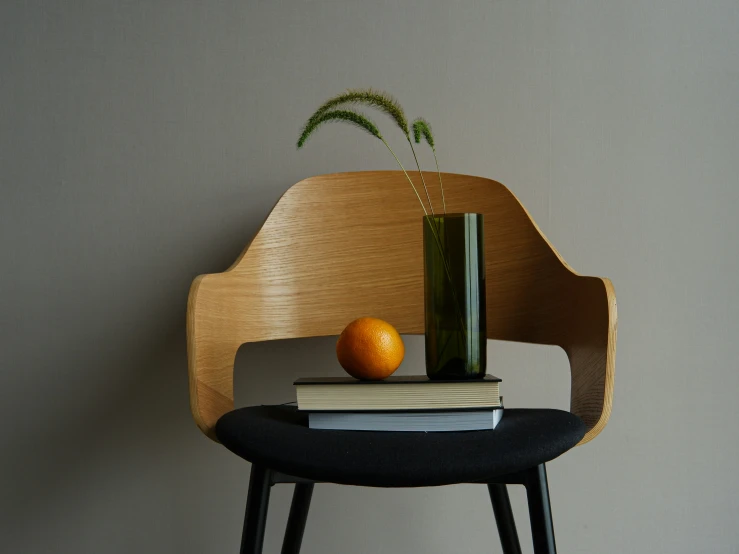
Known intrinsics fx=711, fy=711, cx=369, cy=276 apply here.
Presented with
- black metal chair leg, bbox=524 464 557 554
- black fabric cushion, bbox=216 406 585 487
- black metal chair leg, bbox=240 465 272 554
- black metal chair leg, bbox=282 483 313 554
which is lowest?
black metal chair leg, bbox=282 483 313 554

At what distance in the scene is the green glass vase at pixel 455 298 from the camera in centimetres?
85

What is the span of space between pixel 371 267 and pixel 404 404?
1.20ft

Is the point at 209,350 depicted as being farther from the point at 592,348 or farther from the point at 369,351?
the point at 592,348

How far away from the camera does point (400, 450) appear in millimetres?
679

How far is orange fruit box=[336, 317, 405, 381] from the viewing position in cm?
80

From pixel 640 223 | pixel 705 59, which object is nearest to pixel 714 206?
pixel 640 223

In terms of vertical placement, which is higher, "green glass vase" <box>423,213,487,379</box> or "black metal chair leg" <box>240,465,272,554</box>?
"green glass vase" <box>423,213,487,379</box>

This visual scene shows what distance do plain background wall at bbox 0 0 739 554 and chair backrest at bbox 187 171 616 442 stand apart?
18 cm

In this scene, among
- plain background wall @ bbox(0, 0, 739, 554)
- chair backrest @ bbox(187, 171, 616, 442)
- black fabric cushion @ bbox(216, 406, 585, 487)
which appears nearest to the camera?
black fabric cushion @ bbox(216, 406, 585, 487)

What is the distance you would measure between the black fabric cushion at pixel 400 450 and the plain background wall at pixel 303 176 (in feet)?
1.68

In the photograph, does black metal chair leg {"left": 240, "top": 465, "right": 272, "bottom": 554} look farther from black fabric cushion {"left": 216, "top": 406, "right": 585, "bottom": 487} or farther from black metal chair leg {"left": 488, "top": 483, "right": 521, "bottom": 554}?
black metal chair leg {"left": 488, "top": 483, "right": 521, "bottom": 554}

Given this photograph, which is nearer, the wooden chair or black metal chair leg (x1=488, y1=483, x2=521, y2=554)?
the wooden chair

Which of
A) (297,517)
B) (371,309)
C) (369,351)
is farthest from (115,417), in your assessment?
(369,351)

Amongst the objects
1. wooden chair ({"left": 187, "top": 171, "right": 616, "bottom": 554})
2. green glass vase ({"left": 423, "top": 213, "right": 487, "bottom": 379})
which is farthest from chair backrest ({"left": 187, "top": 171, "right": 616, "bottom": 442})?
green glass vase ({"left": 423, "top": 213, "right": 487, "bottom": 379})
